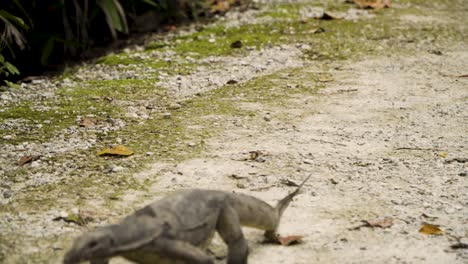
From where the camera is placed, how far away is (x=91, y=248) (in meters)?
2.54

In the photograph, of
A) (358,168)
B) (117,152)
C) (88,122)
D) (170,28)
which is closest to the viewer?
(358,168)

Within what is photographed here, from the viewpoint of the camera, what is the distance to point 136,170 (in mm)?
4188

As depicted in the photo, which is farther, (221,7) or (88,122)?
(221,7)

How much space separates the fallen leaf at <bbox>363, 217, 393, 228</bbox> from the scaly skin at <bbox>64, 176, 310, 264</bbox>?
2.00ft

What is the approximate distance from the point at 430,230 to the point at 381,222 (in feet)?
0.83

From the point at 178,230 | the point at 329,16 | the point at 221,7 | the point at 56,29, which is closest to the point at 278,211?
the point at 178,230

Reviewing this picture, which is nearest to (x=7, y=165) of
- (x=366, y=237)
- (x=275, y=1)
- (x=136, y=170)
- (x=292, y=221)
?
(x=136, y=170)

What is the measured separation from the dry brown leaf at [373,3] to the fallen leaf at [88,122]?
5267 mm

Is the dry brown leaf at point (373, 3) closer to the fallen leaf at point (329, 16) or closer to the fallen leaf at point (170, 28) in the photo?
the fallen leaf at point (329, 16)

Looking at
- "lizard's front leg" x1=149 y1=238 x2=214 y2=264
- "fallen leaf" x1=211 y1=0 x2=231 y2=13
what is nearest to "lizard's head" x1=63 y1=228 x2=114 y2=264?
"lizard's front leg" x1=149 y1=238 x2=214 y2=264

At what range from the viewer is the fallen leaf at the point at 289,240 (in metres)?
3.30

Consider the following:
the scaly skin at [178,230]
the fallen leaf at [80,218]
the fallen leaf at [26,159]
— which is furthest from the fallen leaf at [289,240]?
the fallen leaf at [26,159]

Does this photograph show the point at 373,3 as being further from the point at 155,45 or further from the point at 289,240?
the point at 289,240

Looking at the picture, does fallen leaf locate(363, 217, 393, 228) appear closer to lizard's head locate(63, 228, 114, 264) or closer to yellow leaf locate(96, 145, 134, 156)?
lizard's head locate(63, 228, 114, 264)
